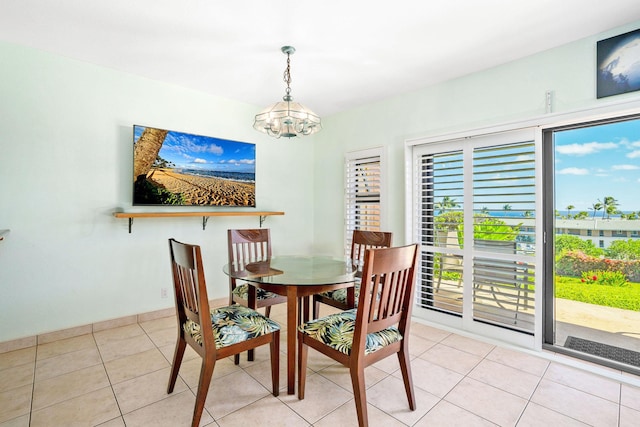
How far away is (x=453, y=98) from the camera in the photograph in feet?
9.93

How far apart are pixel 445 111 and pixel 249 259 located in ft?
7.74

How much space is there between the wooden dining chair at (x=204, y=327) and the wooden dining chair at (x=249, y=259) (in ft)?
1.10

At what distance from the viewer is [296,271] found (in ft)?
7.33

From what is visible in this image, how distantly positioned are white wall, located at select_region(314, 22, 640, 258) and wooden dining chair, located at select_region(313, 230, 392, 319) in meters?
0.64

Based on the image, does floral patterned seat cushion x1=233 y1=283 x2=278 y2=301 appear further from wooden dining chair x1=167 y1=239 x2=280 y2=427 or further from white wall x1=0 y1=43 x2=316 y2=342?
white wall x1=0 y1=43 x2=316 y2=342

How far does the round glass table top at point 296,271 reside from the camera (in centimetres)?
197

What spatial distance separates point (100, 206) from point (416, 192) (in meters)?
Answer: 3.06

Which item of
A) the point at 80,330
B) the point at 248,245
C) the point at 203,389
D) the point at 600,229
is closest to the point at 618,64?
the point at 600,229

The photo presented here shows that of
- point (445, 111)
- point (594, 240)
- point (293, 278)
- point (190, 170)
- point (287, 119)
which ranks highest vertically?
point (445, 111)

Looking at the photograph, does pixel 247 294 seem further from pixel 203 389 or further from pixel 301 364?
pixel 203 389

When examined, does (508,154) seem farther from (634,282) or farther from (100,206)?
(100,206)

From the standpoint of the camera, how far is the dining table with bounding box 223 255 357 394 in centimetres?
190

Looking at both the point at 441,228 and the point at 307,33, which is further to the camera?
the point at 441,228

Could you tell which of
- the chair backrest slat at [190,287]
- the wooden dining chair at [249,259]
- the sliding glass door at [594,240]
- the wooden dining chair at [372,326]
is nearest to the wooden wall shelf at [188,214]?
the wooden dining chair at [249,259]
